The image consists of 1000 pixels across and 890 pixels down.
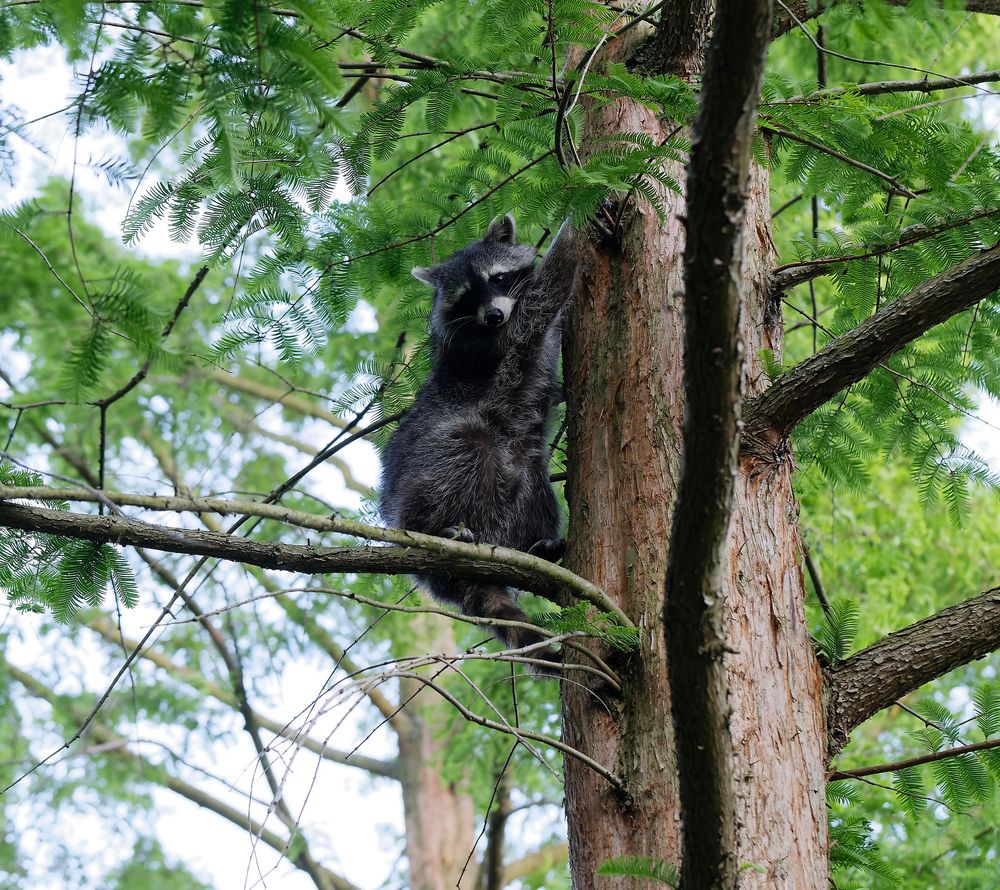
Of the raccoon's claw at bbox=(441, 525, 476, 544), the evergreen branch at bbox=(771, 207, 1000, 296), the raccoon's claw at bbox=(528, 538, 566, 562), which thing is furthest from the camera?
the raccoon's claw at bbox=(528, 538, 566, 562)

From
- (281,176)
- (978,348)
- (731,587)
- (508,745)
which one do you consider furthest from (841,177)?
(508,745)

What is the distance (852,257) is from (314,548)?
1.78 m

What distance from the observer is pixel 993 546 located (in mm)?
7402

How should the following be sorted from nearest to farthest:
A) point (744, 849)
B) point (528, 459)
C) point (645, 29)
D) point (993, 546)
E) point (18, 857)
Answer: point (744, 849) < point (645, 29) < point (528, 459) < point (993, 546) < point (18, 857)

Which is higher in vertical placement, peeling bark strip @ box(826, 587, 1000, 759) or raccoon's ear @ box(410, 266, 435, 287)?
raccoon's ear @ box(410, 266, 435, 287)

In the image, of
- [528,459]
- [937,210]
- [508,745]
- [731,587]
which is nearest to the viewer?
[731,587]

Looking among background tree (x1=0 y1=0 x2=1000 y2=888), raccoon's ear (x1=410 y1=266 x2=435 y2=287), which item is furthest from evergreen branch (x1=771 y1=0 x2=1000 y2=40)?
raccoon's ear (x1=410 y1=266 x2=435 y2=287)

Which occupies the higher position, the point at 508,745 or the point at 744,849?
the point at 508,745

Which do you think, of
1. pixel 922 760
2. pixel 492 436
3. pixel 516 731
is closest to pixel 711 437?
pixel 516 731

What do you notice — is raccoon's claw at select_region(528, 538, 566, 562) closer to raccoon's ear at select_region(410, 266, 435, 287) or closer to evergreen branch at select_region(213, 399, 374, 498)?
raccoon's ear at select_region(410, 266, 435, 287)

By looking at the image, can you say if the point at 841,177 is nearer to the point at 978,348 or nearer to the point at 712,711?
the point at 978,348

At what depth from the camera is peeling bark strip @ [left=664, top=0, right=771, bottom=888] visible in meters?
1.54

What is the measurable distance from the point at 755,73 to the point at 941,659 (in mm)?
1684

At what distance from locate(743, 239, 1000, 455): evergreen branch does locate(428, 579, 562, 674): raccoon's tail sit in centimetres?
109
